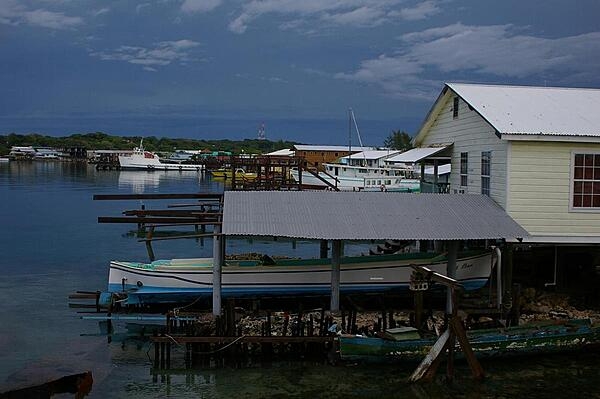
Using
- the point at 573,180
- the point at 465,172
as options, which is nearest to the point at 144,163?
the point at 465,172

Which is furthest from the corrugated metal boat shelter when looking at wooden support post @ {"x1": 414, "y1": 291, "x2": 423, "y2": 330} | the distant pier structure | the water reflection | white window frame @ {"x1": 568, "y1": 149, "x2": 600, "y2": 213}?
the water reflection

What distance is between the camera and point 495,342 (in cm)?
1756

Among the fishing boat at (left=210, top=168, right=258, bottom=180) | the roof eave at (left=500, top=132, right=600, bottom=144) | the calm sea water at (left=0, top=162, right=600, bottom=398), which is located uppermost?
the roof eave at (left=500, top=132, right=600, bottom=144)

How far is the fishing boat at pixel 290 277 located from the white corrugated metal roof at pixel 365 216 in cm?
215

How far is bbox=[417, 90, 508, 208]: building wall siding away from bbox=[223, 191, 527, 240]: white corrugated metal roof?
2.81 ft

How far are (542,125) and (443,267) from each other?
5390 mm

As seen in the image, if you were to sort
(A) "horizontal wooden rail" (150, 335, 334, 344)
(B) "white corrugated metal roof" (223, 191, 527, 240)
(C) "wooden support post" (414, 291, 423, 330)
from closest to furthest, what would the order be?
(A) "horizontal wooden rail" (150, 335, 334, 344), (C) "wooden support post" (414, 291, 423, 330), (B) "white corrugated metal roof" (223, 191, 527, 240)

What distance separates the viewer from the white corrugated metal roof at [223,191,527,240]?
18.3 m

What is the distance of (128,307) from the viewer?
885 inches

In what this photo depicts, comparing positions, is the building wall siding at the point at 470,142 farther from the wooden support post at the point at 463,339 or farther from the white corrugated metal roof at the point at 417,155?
the wooden support post at the point at 463,339

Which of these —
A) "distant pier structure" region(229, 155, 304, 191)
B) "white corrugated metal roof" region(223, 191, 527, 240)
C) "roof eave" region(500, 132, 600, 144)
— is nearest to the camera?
"white corrugated metal roof" region(223, 191, 527, 240)

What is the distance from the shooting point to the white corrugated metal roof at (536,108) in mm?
20172

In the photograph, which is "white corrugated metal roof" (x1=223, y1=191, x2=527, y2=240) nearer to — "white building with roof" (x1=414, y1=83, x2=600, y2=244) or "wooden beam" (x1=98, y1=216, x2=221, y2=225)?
"white building with roof" (x1=414, y1=83, x2=600, y2=244)

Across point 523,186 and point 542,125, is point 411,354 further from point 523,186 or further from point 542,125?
point 542,125
